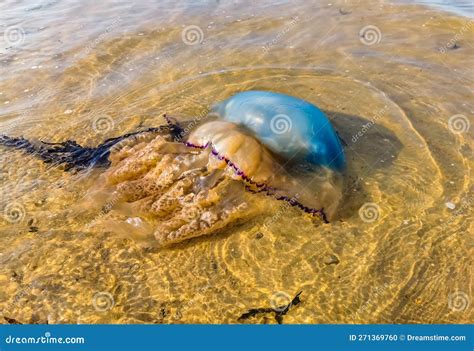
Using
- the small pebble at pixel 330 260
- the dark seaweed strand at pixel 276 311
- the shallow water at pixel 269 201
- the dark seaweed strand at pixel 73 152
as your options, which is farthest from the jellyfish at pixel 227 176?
the dark seaweed strand at pixel 276 311

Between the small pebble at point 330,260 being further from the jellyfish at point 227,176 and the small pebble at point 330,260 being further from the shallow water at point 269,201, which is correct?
the jellyfish at point 227,176

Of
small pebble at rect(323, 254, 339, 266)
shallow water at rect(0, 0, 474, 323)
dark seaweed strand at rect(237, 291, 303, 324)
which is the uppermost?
shallow water at rect(0, 0, 474, 323)

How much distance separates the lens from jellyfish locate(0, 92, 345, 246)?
4129 mm

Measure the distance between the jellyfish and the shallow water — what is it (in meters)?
0.22

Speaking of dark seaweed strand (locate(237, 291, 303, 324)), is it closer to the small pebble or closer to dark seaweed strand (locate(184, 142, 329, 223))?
the small pebble

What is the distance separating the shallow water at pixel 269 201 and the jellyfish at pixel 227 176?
22 cm

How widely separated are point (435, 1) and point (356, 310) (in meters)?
9.30

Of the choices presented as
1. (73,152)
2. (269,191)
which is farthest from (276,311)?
(73,152)

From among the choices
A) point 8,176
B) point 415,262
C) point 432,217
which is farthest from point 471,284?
point 8,176

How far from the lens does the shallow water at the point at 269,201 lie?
3.67 metres

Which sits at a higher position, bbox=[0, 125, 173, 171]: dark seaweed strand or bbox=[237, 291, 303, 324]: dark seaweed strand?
bbox=[0, 125, 173, 171]: dark seaweed strand

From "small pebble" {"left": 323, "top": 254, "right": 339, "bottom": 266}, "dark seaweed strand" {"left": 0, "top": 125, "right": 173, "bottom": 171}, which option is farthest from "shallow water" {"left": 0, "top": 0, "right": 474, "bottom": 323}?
"dark seaweed strand" {"left": 0, "top": 125, "right": 173, "bottom": 171}

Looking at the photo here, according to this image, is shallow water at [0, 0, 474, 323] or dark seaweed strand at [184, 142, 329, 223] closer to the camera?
shallow water at [0, 0, 474, 323]

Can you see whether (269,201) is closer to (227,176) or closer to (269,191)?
(269,191)
